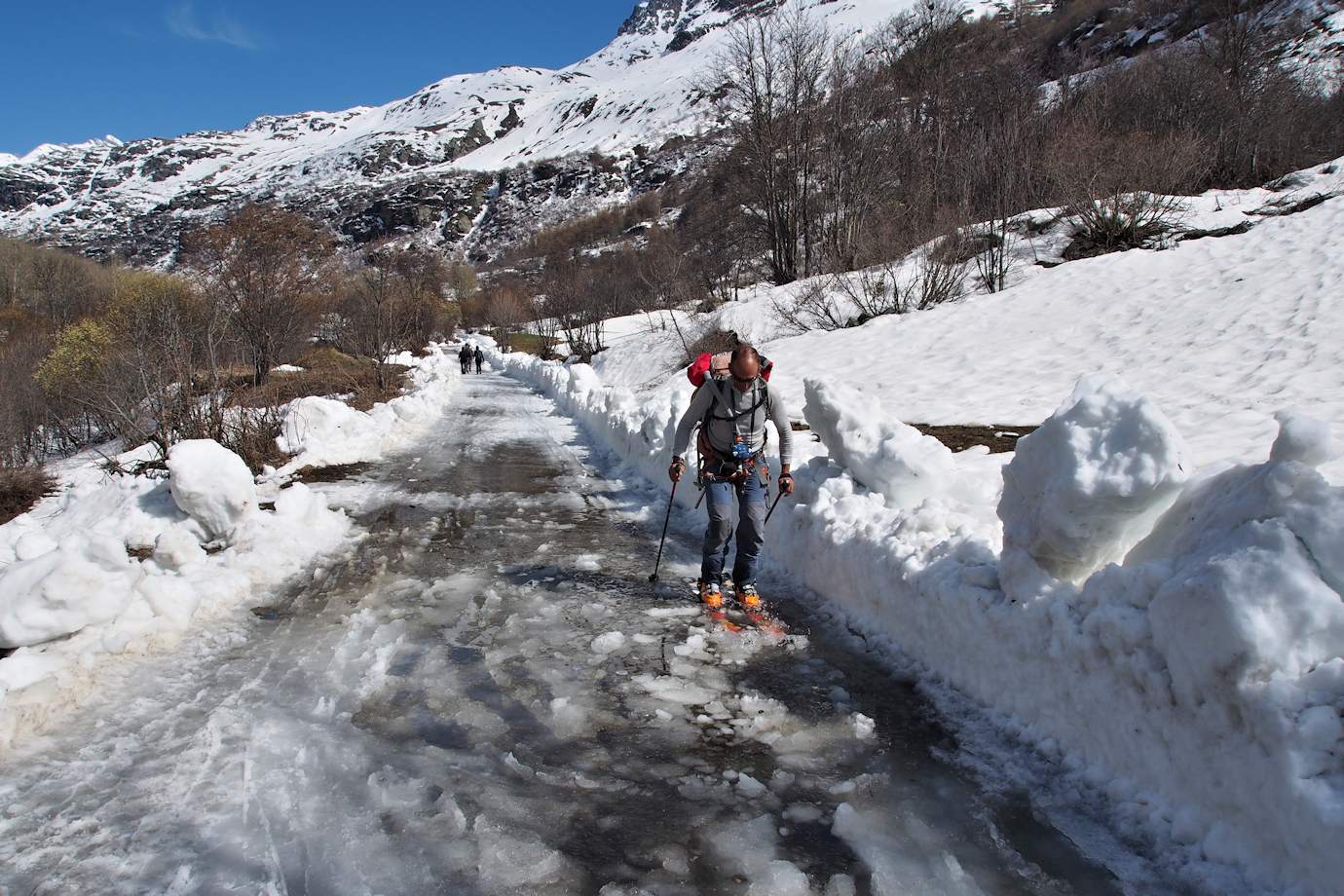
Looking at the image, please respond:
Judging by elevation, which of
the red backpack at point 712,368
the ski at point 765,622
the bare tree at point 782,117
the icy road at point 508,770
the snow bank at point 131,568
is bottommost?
the ski at point 765,622

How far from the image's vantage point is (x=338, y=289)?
96.4ft

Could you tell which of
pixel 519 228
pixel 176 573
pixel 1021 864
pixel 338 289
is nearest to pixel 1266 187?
pixel 1021 864

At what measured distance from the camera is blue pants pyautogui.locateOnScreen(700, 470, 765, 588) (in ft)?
17.8

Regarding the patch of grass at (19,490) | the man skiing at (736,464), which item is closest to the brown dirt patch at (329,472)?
the man skiing at (736,464)

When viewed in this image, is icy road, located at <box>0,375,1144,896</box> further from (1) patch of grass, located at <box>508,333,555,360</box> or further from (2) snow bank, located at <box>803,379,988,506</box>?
(1) patch of grass, located at <box>508,333,555,360</box>

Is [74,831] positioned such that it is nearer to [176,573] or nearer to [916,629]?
[176,573]

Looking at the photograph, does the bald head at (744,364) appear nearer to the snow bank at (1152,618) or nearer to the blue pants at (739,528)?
the blue pants at (739,528)

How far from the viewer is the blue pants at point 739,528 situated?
5.43 metres

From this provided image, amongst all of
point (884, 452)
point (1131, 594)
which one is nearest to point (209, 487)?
point (884, 452)

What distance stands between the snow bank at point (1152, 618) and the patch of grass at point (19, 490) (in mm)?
16135

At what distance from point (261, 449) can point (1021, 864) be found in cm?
1126

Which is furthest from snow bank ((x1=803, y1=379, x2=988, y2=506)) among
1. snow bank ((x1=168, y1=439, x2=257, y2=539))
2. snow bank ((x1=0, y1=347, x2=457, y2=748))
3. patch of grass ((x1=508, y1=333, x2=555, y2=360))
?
patch of grass ((x1=508, y1=333, x2=555, y2=360))

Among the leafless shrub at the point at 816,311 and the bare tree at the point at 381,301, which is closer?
the leafless shrub at the point at 816,311

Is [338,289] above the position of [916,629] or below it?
above
